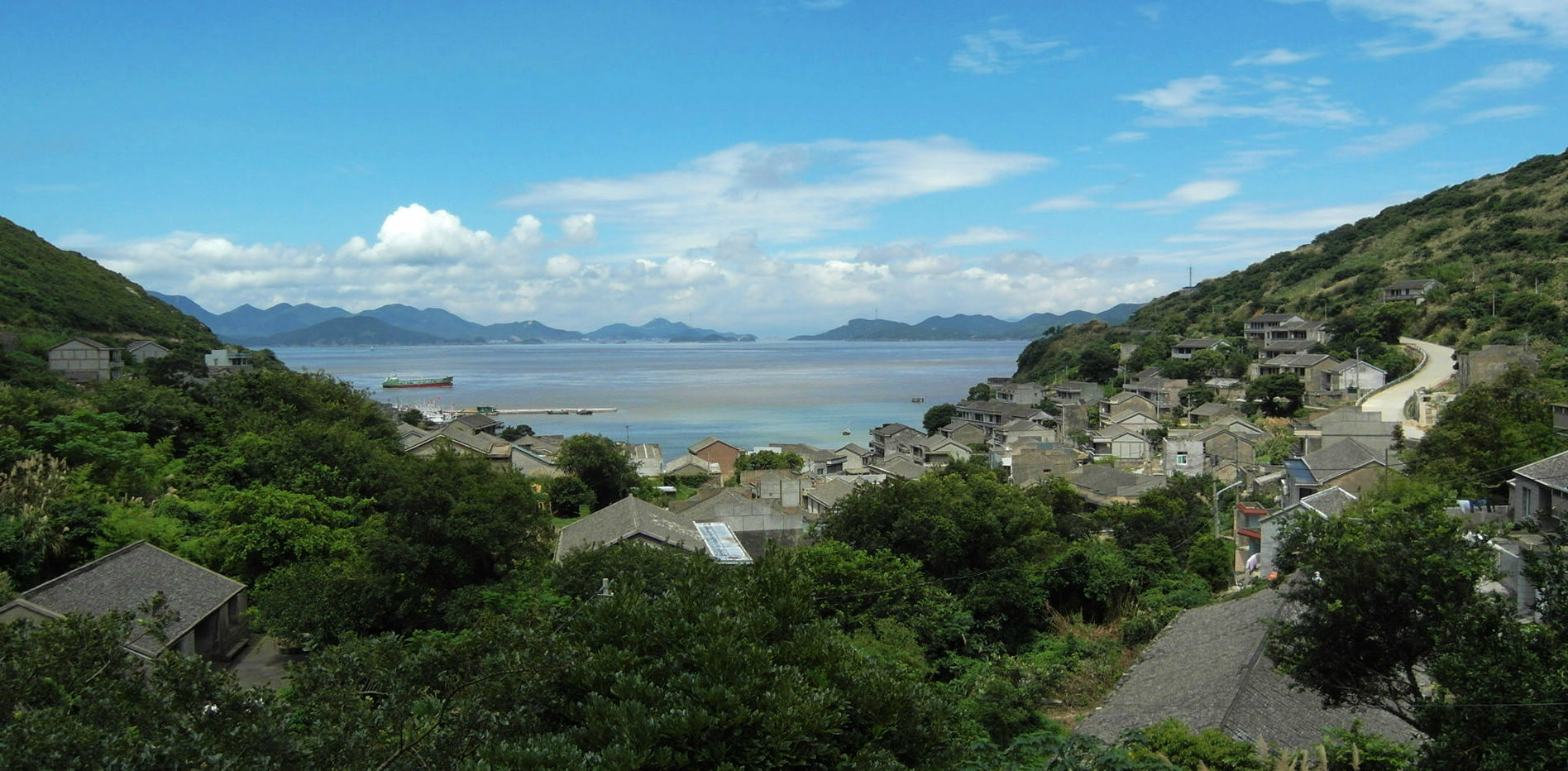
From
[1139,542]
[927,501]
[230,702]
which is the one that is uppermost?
[230,702]

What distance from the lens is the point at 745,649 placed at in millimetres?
6488

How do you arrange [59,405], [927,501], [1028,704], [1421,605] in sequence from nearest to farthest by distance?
[1421,605] < [1028,704] < [927,501] < [59,405]

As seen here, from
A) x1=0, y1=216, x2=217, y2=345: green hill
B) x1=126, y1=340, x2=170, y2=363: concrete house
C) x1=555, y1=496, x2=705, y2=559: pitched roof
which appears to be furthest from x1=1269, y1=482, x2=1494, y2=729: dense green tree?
x1=126, y1=340, x2=170, y2=363: concrete house

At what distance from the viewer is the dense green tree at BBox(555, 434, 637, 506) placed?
30031mm

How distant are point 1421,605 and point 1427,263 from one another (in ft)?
205

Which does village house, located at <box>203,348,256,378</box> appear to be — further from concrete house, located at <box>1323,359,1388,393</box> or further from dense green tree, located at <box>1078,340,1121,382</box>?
concrete house, located at <box>1323,359,1388,393</box>

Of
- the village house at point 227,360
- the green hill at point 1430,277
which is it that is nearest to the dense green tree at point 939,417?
the green hill at point 1430,277

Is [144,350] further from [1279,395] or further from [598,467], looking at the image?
[1279,395]

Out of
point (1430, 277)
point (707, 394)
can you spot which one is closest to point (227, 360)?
point (707, 394)

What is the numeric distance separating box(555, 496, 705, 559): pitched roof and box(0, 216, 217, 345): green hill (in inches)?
1154

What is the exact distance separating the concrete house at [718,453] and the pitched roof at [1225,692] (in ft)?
92.9

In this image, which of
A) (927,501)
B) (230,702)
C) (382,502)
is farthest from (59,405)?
(230,702)

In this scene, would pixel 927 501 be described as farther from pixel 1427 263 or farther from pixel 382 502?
pixel 1427 263

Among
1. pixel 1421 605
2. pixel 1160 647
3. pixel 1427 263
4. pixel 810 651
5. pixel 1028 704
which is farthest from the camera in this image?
pixel 1427 263
